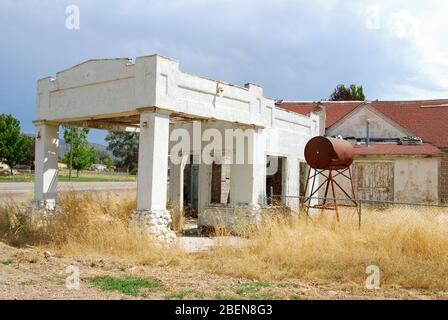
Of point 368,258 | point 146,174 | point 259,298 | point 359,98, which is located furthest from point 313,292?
point 359,98

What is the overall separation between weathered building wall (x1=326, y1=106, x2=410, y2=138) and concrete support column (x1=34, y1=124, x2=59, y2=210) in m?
13.8

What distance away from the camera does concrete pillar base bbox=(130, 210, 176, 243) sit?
35.0 ft

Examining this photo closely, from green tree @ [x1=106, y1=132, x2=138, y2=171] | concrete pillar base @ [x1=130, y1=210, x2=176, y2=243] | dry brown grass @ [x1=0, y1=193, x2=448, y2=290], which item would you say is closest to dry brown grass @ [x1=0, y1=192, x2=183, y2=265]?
dry brown grass @ [x1=0, y1=193, x2=448, y2=290]

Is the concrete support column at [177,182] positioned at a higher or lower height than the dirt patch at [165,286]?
higher

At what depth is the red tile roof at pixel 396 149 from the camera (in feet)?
64.9

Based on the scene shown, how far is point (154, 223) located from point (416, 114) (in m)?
18.3

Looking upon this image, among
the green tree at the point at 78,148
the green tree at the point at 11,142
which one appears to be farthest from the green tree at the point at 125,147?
the green tree at the point at 11,142

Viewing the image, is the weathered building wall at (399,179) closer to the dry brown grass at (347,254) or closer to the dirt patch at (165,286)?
the dry brown grass at (347,254)

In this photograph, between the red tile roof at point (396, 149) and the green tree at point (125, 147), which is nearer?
the red tile roof at point (396, 149)

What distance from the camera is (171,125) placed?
57.2 ft

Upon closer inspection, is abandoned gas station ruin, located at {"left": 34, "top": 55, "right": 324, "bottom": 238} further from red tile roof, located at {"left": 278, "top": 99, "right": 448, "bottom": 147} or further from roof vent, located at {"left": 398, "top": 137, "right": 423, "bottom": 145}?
red tile roof, located at {"left": 278, "top": 99, "right": 448, "bottom": 147}

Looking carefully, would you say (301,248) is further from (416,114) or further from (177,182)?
(416,114)

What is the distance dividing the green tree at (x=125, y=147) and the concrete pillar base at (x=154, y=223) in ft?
239

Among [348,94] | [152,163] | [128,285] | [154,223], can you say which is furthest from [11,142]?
[128,285]
